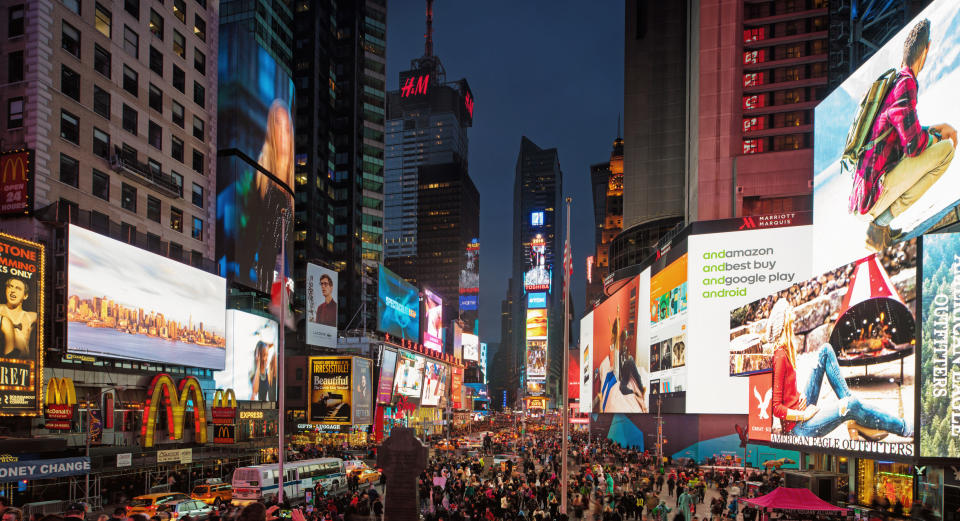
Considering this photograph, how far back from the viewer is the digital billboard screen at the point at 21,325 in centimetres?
3244

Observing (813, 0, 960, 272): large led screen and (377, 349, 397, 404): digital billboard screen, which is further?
(377, 349, 397, 404): digital billboard screen

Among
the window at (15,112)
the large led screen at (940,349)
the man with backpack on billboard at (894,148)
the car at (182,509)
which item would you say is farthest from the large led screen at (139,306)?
the man with backpack on billboard at (894,148)

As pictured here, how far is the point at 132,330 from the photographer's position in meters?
42.6

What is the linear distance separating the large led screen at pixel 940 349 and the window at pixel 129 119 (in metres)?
43.3

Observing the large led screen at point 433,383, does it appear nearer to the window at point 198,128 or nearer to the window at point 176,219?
the window at point 198,128

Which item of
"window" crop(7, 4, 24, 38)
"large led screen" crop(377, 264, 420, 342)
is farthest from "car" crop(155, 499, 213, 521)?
"large led screen" crop(377, 264, 420, 342)

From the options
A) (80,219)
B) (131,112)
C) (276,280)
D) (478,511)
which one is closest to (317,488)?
(478,511)

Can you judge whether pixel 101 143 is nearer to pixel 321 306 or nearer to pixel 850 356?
pixel 321 306

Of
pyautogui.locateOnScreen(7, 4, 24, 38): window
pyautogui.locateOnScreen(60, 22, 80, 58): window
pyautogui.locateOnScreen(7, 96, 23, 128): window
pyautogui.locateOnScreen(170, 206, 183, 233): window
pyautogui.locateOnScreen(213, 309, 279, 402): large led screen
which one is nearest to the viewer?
pyautogui.locateOnScreen(7, 96, 23, 128): window

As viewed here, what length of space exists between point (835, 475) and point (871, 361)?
7098 mm

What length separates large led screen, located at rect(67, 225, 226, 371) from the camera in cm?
3822

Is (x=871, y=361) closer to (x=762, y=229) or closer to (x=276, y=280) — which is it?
(x=762, y=229)

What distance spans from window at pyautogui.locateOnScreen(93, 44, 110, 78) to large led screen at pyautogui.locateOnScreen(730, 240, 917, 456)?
39.2 m

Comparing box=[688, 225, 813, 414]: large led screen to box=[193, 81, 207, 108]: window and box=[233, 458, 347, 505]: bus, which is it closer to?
box=[233, 458, 347, 505]: bus
